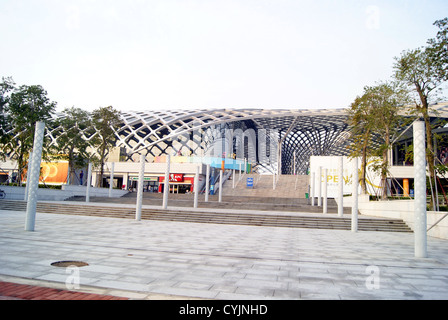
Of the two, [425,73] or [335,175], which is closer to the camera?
[425,73]

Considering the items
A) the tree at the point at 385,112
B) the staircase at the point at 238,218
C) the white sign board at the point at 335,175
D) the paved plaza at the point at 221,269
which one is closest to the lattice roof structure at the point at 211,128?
the white sign board at the point at 335,175

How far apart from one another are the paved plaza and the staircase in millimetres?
6662

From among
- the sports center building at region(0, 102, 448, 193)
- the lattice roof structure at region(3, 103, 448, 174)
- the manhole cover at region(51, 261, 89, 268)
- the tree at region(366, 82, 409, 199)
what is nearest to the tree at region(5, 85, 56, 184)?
the sports center building at region(0, 102, 448, 193)

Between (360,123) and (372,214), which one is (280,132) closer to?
(360,123)

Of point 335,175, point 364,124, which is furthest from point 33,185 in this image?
point 335,175

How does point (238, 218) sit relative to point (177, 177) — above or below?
below

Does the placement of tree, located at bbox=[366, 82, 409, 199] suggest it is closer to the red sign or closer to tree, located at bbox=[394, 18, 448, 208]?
tree, located at bbox=[394, 18, 448, 208]

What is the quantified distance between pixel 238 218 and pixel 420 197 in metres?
10.4

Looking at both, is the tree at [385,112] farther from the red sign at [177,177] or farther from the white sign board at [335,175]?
the red sign at [177,177]

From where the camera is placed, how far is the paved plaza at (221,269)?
14.8 feet

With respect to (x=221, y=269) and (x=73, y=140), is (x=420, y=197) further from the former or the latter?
(x=73, y=140)

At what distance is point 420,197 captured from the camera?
804cm
